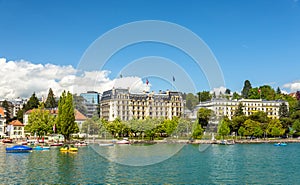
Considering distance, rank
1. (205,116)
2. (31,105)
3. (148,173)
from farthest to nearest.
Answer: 1. (31,105)
2. (205,116)
3. (148,173)

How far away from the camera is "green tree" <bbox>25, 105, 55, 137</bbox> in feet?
149

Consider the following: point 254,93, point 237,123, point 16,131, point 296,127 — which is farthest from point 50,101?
point 296,127

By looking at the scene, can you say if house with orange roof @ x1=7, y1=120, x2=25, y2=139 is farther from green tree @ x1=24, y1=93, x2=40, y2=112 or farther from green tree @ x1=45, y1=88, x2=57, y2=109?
green tree @ x1=45, y1=88, x2=57, y2=109

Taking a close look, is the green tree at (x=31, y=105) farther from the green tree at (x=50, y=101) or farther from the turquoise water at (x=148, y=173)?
the turquoise water at (x=148, y=173)

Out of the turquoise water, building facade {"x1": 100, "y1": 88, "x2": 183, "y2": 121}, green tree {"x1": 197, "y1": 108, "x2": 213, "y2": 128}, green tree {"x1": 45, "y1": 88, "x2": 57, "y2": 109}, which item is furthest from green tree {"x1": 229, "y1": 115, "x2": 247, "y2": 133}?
green tree {"x1": 45, "y1": 88, "x2": 57, "y2": 109}

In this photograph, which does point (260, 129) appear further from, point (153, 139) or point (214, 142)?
point (153, 139)

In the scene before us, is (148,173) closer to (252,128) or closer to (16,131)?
(252,128)

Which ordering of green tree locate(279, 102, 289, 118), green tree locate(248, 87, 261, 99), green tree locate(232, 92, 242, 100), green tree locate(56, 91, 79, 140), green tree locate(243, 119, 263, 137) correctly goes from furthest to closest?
green tree locate(232, 92, 242, 100) → green tree locate(248, 87, 261, 99) → green tree locate(279, 102, 289, 118) → green tree locate(243, 119, 263, 137) → green tree locate(56, 91, 79, 140)

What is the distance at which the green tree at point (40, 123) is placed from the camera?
149 feet

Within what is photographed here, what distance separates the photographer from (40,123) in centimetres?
4556

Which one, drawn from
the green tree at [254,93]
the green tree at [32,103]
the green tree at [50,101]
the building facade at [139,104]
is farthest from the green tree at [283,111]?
the green tree at [32,103]

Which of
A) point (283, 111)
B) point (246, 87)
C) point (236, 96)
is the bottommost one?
point (283, 111)

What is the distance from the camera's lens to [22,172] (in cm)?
1969

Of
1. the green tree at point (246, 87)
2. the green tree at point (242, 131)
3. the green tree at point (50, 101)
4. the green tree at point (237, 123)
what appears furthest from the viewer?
the green tree at point (246, 87)
